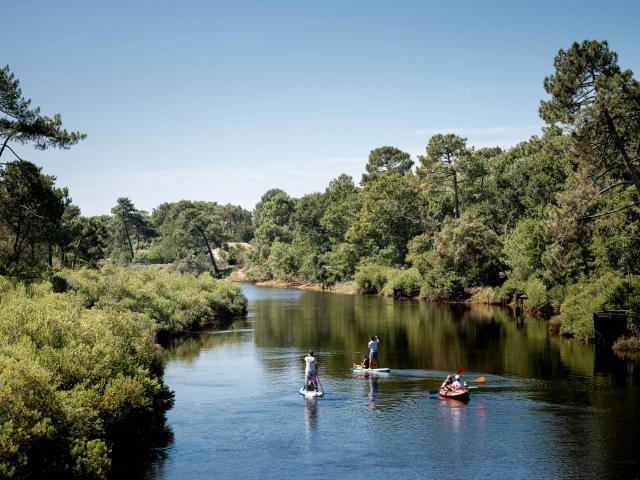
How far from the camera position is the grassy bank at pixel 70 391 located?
19094 mm

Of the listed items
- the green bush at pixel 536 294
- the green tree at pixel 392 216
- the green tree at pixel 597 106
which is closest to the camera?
the green tree at pixel 597 106

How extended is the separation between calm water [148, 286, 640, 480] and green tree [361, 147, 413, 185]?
110 m

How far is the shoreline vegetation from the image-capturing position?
22.2 m

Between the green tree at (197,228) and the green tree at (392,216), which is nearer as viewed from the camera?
the green tree at (392,216)

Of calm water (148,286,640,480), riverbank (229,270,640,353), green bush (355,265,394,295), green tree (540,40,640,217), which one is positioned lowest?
calm water (148,286,640,480)

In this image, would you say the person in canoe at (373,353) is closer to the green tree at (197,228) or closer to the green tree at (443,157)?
the green tree at (443,157)

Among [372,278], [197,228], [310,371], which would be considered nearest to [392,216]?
[372,278]

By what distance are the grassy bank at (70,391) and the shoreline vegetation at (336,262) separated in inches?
2.4

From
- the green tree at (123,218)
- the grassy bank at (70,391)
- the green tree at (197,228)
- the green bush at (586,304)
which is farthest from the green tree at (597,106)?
the green tree at (123,218)

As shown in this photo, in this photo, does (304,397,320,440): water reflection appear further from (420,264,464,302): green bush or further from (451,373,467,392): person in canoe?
(420,264,464,302): green bush

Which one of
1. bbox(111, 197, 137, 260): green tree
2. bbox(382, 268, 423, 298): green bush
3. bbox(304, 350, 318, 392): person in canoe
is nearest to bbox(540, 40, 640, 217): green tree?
bbox(304, 350, 318, 392): person in canoe

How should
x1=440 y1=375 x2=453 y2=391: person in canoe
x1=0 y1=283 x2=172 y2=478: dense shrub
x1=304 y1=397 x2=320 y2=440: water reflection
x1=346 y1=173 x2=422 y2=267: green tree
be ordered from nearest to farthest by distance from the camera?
x1=0 y1=283 x2=172 y2=478: dense shrub → x1=304 y1=397 x2=320 y2=440: water reflection → x1=440 y1=375 x2=453 y2=391: person in canoe → x1=346 y1=173 x2=422 y2=267: green tree

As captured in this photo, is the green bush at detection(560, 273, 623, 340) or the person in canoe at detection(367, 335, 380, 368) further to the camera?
the green bush at detection(560, 273, 623, 340)

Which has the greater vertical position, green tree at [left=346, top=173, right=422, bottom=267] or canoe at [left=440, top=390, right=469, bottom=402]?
green tree at [left=346, top=173, right=422, bottom=267]
